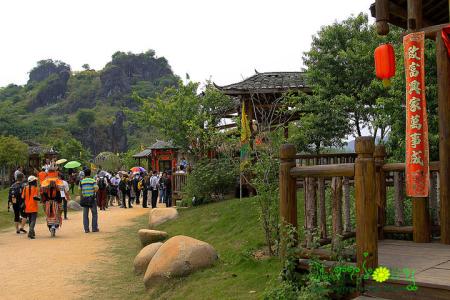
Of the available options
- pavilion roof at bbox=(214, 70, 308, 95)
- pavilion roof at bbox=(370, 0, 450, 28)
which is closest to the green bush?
pavilion roof at bbox=(214, 70, 308, 95)

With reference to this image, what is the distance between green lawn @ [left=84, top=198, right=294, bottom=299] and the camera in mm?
5910

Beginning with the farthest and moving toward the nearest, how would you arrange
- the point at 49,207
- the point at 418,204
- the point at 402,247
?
the point at 49,207
the point at 418,204
the point at 402,247

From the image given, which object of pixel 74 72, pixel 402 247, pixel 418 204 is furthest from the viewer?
pixel 74 72

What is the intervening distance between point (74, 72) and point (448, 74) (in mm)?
86963

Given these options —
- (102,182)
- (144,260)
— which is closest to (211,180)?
(102,182)

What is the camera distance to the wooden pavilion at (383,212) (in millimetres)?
3671

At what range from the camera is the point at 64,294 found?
23.1ft

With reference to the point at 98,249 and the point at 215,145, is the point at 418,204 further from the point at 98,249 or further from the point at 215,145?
the point at 215,145

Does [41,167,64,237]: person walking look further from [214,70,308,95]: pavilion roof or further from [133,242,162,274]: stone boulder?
[214,70,308,95]: pavilion roof

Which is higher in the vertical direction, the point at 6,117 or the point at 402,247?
the point at 6,117

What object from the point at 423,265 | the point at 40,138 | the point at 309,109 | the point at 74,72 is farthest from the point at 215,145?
the point at 74,72

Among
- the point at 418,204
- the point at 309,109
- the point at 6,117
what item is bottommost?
the point at 418,204

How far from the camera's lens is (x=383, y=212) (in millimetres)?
5727

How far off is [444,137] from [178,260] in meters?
4.16
